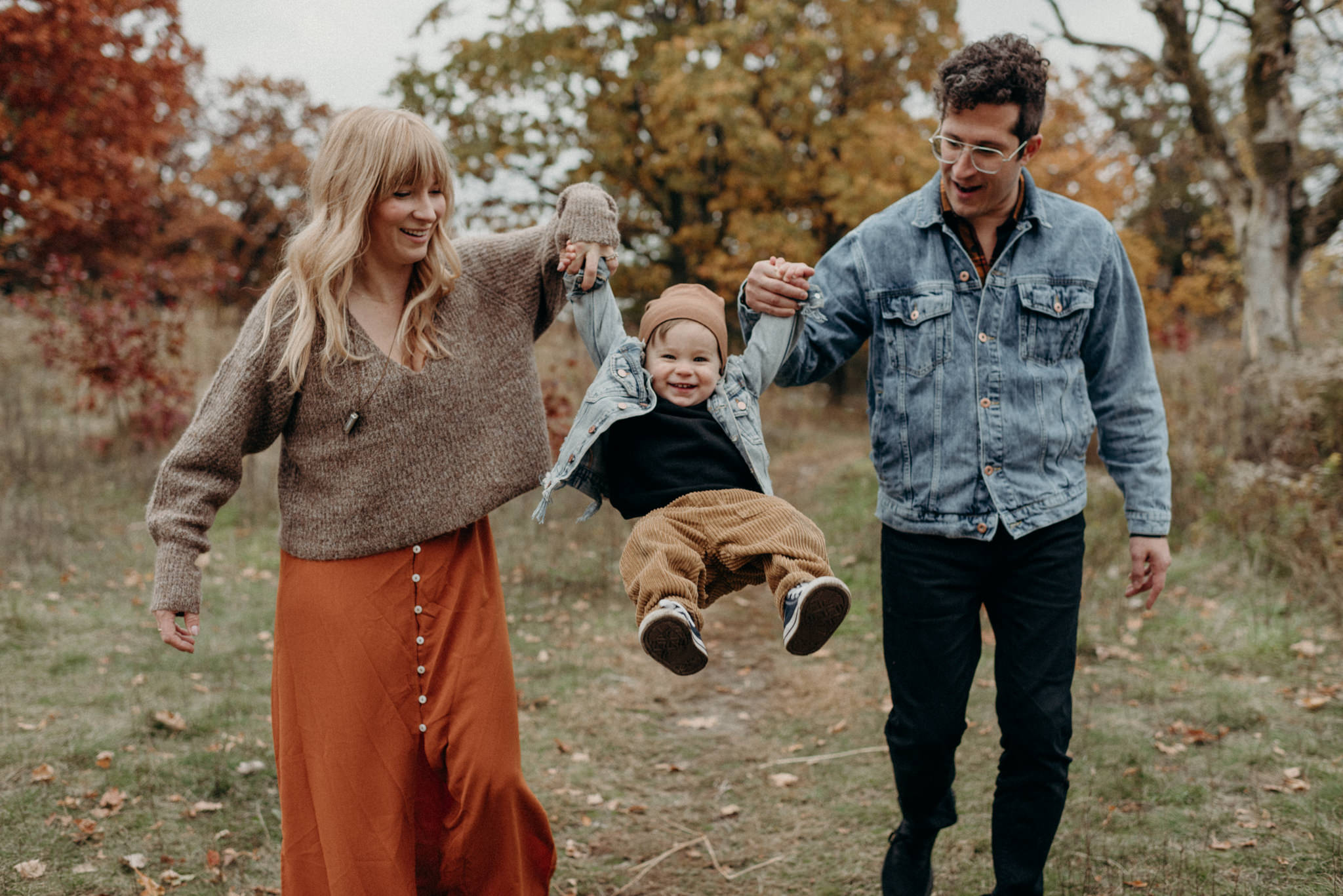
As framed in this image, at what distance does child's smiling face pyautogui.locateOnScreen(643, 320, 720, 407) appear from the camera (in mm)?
2996

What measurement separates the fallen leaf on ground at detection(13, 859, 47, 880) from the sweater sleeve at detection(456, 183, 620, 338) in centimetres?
262

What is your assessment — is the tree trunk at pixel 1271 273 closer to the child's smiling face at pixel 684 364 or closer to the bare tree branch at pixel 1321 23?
the bare tree branch at pixel 1321 23

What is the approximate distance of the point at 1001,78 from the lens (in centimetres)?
281

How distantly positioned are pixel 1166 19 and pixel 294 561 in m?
8.71

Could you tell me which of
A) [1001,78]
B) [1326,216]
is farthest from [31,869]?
[1326,216]

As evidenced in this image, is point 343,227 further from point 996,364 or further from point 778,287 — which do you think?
point 996,364

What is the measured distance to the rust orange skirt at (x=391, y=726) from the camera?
2.76m

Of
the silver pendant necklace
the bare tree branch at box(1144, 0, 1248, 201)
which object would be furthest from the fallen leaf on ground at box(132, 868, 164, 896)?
the bare tree branch at box(1144, 0, 1248, 201)

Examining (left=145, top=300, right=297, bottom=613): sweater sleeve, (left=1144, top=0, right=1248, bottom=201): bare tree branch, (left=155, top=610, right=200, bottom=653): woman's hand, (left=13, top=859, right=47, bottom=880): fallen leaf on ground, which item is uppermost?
(left=1144, top=0, right=1248, bottom=201): bare tree branch

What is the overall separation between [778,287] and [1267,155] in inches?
295

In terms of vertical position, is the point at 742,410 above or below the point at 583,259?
below

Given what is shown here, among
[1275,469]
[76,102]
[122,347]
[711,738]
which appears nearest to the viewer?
[711,738]

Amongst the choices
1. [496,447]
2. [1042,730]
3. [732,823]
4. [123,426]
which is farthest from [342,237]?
[123,426]

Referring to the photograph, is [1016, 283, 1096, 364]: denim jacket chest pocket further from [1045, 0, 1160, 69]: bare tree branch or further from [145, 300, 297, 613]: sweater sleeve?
[1045, 0, 1160, 69]: bare tree branch
